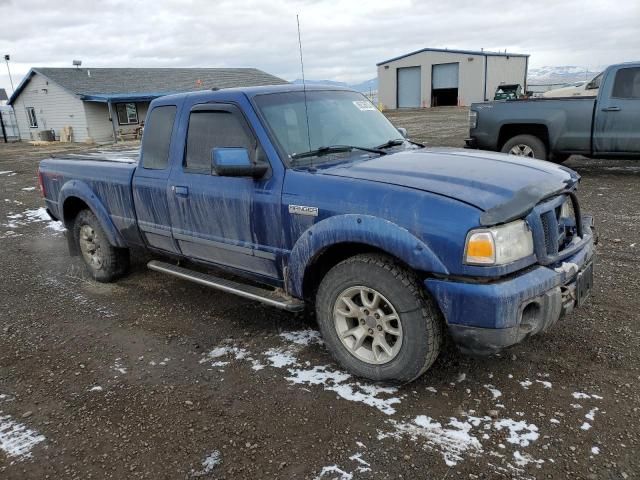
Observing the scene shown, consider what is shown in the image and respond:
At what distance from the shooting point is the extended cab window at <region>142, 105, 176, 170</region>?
443 cm

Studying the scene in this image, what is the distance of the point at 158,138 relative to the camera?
4.54m

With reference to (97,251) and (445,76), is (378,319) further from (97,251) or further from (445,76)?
(445,76)

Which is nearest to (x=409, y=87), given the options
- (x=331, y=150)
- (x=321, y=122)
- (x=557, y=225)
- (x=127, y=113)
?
(x=127, y=113)

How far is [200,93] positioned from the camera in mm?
4230

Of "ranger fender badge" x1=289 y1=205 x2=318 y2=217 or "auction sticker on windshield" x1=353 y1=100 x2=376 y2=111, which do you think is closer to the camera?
"ranger fender badge" x1=289 y1=205 x2=318 y2=217

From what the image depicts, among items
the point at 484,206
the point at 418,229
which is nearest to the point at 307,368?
the point at 418,229

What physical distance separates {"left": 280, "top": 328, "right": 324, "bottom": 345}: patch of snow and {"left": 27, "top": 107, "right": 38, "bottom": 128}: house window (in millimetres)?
35216

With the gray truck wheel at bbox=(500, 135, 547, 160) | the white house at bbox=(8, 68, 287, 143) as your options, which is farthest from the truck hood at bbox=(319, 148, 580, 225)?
the white house at bbox=(8, 68, 287, 143)

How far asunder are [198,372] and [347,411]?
116cm

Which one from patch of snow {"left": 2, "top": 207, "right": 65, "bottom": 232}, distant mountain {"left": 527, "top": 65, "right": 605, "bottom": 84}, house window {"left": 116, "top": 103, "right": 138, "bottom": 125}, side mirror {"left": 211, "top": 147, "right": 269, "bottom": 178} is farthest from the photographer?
distant mountain {"left": 527, "top": 65, "right": 605, "bottom": 84}

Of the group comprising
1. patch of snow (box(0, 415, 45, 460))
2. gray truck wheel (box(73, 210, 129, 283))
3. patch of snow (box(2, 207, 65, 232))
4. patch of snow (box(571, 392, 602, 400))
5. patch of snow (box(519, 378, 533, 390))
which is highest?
gray truck wheel (box(73, 210, 129, 283))

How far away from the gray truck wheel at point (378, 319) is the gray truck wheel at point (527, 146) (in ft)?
24.6

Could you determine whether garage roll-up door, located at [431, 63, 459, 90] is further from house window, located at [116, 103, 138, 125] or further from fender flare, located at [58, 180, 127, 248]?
fender flare, located at [58, 180, 127, 248]

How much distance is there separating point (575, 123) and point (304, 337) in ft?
24.7
